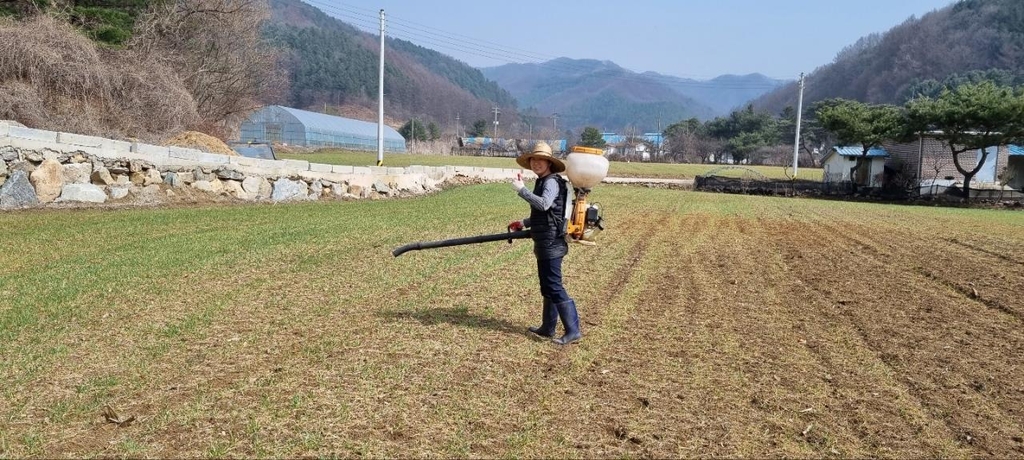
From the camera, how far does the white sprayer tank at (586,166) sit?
223 inches

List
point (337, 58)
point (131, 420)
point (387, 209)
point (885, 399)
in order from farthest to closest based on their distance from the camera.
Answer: point (337, 58) < point (387, 209) < point (885, 399) < point (131, 420)

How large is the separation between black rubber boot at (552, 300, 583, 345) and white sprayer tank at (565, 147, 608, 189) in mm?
1006

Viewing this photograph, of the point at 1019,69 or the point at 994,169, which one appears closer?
the point at 994,169

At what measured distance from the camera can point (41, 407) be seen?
4.18 m

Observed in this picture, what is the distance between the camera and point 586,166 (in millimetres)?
5684

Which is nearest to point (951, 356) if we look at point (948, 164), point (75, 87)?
point (75, 87)

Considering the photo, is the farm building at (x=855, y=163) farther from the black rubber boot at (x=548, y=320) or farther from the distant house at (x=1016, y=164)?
the black rubber boot at (x=548, y=320)

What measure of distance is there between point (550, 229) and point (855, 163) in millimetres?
44187

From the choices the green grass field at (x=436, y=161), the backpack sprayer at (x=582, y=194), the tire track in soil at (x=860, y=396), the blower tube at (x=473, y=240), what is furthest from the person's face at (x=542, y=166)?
the green grass field at (x=436, y=161)

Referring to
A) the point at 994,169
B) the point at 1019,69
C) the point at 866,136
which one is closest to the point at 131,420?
the point at 866,136

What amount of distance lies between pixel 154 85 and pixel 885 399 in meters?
21.0

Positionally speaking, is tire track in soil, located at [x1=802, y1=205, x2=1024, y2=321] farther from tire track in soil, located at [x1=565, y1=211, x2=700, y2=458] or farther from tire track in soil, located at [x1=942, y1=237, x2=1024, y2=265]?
tire track in soil, located at [x1=565, y1=211, x2=700, y2=458]

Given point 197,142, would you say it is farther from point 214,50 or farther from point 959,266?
point 959,266

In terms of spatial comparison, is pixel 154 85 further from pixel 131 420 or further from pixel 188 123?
pixel 131 420
